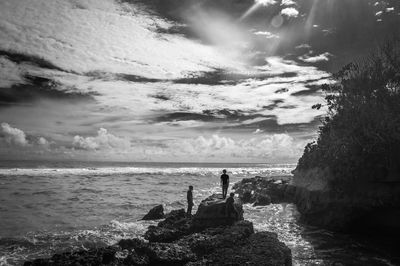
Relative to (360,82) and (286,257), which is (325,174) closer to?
(360,82)

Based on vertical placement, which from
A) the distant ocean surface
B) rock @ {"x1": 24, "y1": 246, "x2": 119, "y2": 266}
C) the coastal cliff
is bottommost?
the distant ocean surface

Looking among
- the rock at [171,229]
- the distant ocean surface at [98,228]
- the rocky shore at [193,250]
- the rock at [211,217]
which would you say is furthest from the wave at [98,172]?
the rocky shore at [193,250]

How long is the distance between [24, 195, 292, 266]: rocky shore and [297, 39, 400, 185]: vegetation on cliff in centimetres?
844

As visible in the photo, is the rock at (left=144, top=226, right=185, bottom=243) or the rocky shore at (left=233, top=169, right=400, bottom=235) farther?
the rocky shore at (left=233, top=169, right=400, bottom=235)

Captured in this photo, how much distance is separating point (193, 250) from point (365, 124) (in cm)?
1420

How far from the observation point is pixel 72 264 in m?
10.6

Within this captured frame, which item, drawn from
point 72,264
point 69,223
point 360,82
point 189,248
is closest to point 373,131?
point 360,82

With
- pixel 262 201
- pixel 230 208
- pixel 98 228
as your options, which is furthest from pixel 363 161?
pixel 98 228

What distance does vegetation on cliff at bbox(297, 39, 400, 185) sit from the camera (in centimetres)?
1811

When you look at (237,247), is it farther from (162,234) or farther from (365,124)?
(365,124)

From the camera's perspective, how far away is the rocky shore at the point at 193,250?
11086 millimetres

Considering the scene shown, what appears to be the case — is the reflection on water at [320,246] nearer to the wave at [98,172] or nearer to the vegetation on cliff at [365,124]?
the vegetation on cliff at [365,124]

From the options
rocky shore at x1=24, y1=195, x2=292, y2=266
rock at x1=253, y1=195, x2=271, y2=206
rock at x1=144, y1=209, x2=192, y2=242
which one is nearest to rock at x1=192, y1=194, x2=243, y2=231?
rocky shore at x1=24, y1=195, x2=292, y2=266

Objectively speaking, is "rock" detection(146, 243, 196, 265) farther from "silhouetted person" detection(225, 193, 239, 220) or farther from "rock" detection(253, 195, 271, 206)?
"rock" detection(253, 195, 271, 206)
